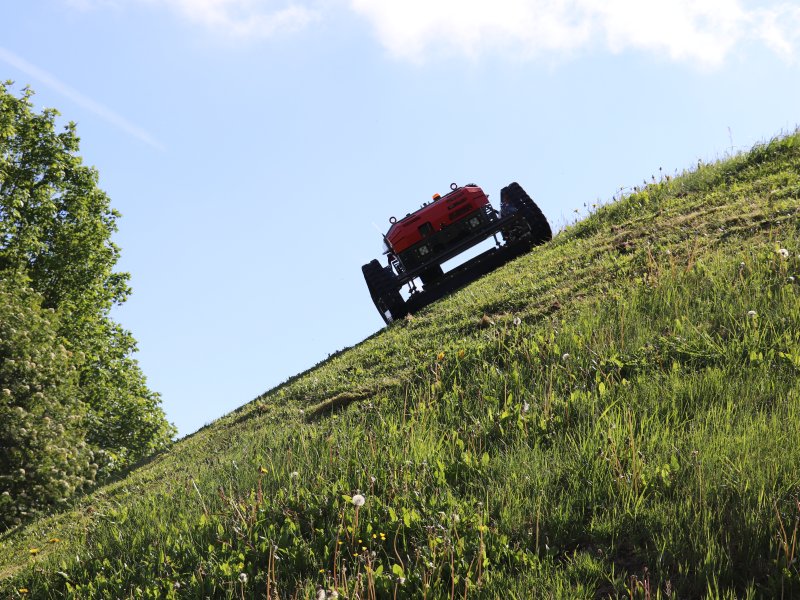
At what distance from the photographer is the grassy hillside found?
3908mm

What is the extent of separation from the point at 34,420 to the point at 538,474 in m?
12.3

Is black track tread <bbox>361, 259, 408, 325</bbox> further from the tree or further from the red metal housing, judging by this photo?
the tree

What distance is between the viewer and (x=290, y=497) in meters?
5.26

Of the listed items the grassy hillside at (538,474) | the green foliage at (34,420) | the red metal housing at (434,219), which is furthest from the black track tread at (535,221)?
the green foliage at (34,420)

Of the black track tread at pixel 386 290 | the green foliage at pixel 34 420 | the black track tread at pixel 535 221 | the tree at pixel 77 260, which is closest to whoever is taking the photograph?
the green foliage at pixel 34 420

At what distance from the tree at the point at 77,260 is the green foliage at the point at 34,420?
380 cm

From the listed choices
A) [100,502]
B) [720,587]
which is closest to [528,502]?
[720,587]

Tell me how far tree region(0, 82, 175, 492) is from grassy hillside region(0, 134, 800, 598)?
12346 mm

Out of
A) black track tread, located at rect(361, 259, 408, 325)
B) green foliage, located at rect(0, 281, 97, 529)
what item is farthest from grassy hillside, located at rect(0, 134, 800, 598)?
black track tread, located at rect(361, 259, 408, 325)

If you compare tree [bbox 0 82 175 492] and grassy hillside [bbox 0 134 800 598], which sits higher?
tree [bbox 0 82 175 492]

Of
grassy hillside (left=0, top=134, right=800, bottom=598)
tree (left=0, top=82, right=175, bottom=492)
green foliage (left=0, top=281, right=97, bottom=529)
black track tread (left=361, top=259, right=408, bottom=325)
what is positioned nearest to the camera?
grassy hillside (left=0, top=134, right=800, bottom=598)

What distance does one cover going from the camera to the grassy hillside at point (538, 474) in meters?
3.91

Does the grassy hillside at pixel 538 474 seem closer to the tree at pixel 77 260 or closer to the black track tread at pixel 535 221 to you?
the black track tread at pixel 535 221

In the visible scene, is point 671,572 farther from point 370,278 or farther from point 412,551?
point 370,278
